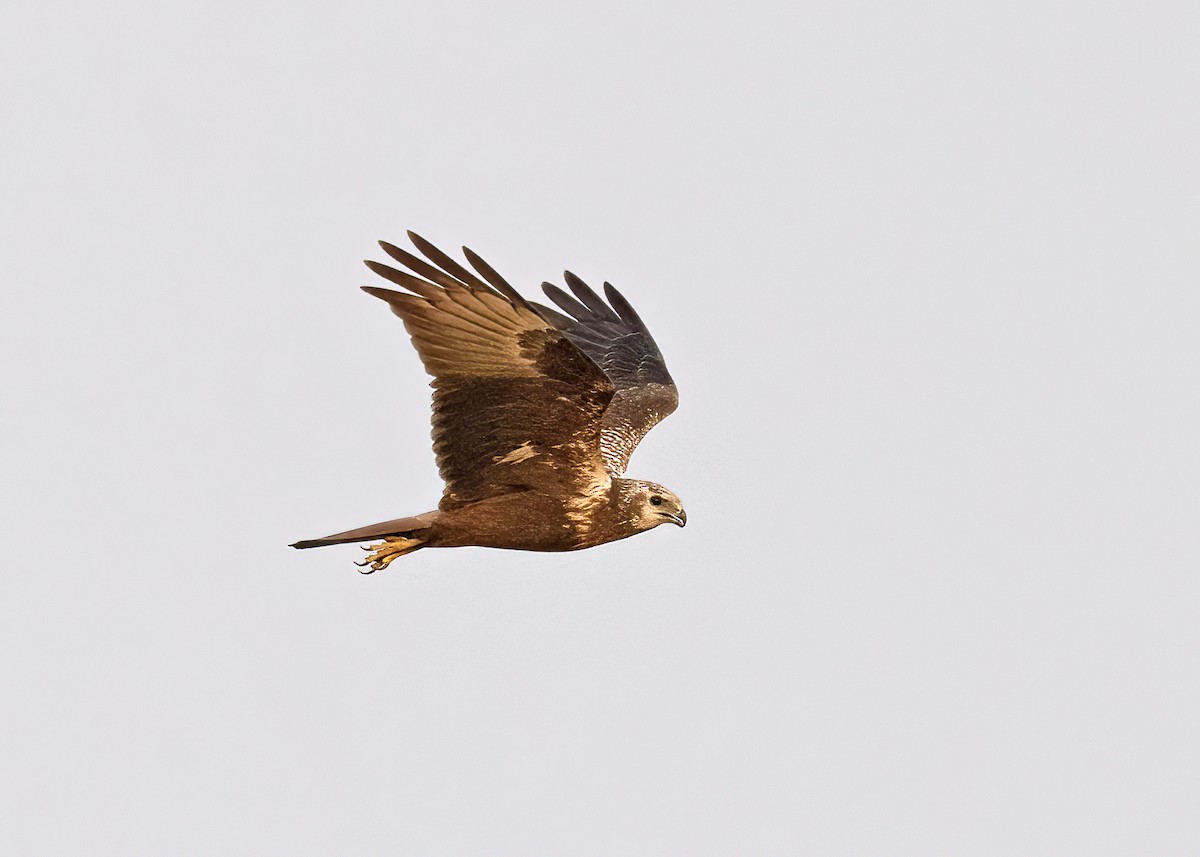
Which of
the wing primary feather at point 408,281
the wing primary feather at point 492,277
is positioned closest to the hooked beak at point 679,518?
the wing primary feather at point 492,277

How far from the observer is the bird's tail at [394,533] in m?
13.6

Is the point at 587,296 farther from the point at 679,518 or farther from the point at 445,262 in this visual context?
the point at 445,262

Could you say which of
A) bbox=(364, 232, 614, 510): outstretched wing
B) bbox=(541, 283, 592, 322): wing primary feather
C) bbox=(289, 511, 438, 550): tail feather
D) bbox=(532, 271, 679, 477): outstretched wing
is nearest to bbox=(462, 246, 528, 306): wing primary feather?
bbox=(364, 232, 614, 510): outstretched wing

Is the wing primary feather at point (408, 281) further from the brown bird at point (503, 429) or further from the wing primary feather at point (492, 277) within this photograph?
the wing primary feather at point (492, 277)

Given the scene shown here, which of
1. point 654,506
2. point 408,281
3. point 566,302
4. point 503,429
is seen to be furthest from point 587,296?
point 408,281

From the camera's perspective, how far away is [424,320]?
1307cm

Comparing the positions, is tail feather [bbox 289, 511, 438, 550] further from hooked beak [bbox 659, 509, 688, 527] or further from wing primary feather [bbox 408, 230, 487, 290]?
wing primary feather [bbox 408, 230, 487, 290]

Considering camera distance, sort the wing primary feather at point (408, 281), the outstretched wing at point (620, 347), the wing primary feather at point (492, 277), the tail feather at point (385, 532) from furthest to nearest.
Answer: the outstretched wing at point (620, 347)
the tail feather at point (385, 532)
the wing primary feather at point (408, 281)
the wing primary feather at point (492, 277)

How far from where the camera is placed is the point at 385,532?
13.9 meters

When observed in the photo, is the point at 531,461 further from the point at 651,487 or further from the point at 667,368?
the point at 667,368

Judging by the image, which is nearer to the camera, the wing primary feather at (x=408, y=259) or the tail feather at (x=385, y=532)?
the wing primary feather at (x=408, y=259)

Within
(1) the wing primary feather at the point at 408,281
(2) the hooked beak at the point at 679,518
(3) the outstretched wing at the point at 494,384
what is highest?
(1) the wing primary feather at the point at 408,281

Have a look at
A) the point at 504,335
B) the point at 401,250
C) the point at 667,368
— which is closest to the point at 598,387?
the point at 504,335

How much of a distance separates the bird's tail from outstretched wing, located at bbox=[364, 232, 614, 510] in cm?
21
